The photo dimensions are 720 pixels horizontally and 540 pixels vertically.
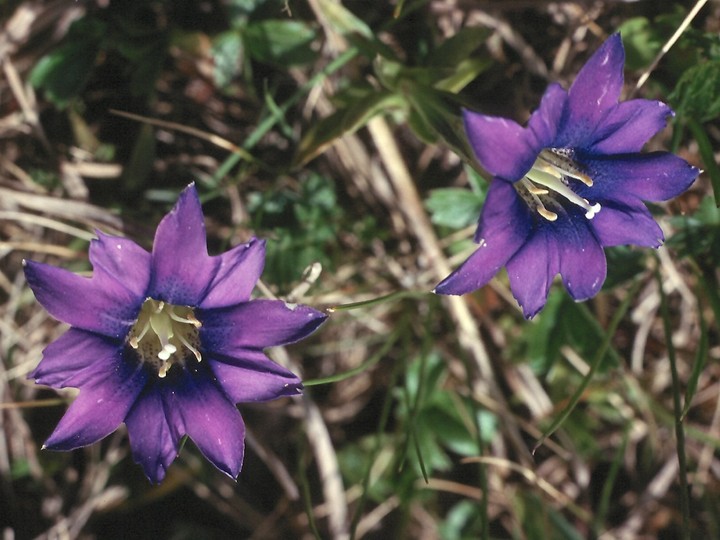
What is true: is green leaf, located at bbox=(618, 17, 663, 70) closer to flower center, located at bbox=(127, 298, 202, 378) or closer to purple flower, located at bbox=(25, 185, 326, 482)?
purple flower, located at bbox=(25, 185, 326, 482)

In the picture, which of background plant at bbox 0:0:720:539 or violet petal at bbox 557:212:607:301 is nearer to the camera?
violet petal at bbox 557:212:607:301

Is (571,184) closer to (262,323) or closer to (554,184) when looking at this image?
(554,184)

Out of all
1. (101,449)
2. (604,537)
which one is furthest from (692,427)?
(101,449)

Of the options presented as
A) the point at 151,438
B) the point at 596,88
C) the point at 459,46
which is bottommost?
the point at 151,438

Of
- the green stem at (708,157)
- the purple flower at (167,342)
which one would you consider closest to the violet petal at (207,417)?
the purple flower at (167,342)

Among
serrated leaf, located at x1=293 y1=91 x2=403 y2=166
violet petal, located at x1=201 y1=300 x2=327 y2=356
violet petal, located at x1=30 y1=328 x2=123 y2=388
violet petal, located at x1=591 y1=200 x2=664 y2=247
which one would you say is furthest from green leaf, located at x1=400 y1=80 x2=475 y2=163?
violet petal, located at x1=30 y1=328 x2=123 y2=388

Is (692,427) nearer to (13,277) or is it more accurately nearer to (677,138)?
(677,138)

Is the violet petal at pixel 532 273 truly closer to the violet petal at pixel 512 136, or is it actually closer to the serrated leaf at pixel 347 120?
the violet petal at pixel 512 136

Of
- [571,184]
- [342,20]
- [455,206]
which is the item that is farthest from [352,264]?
[571,184]
